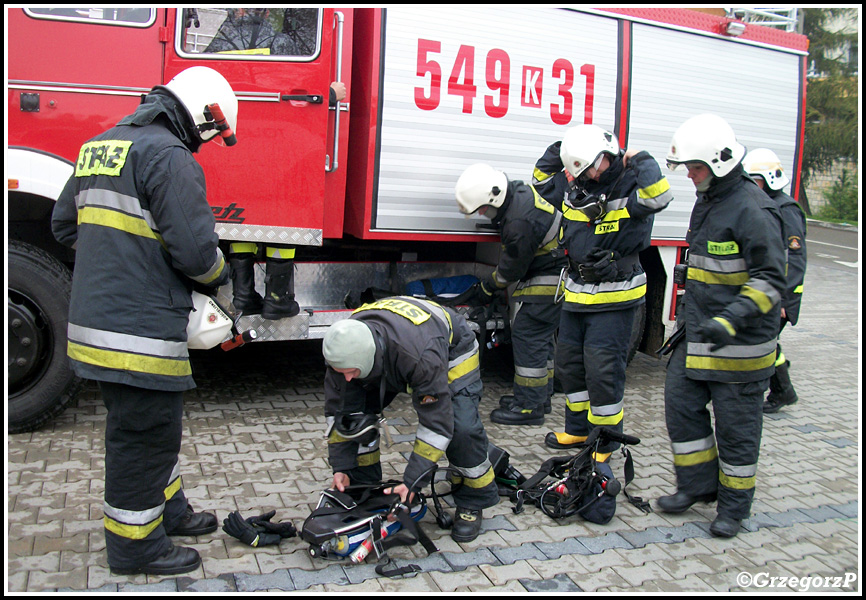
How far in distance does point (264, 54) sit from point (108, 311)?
2.33m

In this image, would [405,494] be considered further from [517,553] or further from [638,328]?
[638,328]

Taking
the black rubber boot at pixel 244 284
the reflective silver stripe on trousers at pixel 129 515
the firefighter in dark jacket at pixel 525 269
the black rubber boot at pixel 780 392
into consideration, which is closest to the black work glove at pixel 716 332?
the firefighter in dark jacket at pixel 525 269

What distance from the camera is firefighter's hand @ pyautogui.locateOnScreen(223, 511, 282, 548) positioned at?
325 cm

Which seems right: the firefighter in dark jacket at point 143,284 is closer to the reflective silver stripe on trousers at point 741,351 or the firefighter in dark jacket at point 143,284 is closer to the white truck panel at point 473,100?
the white truck panel at point 473,100

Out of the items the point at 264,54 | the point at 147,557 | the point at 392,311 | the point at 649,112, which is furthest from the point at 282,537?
the point at 649,112

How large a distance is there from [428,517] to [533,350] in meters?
1.81

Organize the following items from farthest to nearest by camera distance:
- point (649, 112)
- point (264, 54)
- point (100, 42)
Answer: point (649, 112)
point (264, 54)
point (100, 42)

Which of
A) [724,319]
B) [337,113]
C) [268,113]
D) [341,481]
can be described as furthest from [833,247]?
[341,481]

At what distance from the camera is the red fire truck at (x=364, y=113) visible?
4289 millimetres

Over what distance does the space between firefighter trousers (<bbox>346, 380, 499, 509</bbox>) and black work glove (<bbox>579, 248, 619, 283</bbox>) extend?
1203 millimetres

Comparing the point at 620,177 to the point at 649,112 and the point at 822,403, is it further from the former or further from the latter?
the point at 822,403

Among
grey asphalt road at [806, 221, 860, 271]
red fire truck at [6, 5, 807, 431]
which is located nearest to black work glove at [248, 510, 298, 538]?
red fire truck at [6, 5, 807, 431]

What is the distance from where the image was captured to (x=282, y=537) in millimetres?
3377

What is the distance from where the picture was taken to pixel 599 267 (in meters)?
4.37
